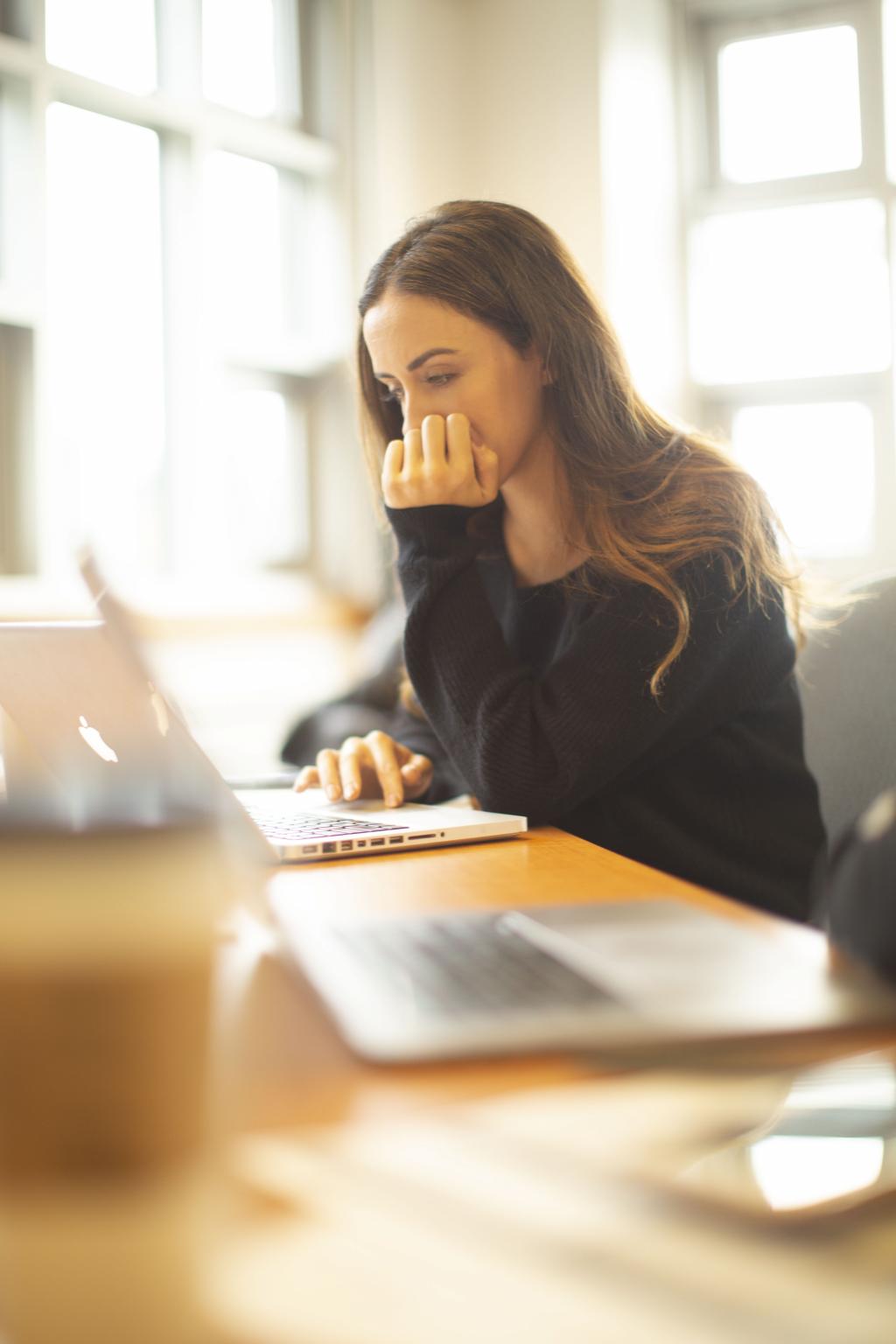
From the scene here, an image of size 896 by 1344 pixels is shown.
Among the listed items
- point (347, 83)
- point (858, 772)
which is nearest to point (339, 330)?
point (347, 83)

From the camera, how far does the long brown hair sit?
128cm

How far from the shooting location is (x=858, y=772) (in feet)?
4.19

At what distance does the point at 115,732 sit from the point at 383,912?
0.68 feet

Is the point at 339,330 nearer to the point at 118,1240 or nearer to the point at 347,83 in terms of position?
the point at 347,83

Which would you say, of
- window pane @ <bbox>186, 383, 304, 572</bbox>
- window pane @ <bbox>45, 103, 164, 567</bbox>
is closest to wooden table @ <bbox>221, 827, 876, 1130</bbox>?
window pane @ <bbox>45, 103, 164, 567</bbox>

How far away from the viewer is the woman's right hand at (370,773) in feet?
3.98

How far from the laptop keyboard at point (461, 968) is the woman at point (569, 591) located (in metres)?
0.52

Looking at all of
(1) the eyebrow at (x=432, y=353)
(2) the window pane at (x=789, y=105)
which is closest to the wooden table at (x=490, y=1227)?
(1) the eyebrow at (x=432, y=353)

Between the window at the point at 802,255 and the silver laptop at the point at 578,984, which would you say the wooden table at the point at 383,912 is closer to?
the silver laptop at the point at 578,984

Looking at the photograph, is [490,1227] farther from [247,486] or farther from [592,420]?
[247,486]

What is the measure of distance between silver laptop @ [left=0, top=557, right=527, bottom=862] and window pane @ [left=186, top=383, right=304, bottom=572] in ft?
8.00

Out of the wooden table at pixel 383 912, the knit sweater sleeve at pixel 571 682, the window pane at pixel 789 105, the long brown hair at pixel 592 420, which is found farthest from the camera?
the window pane at pixel 789 105

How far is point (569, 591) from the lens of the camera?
132cm

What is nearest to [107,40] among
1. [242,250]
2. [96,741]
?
[242,250]
